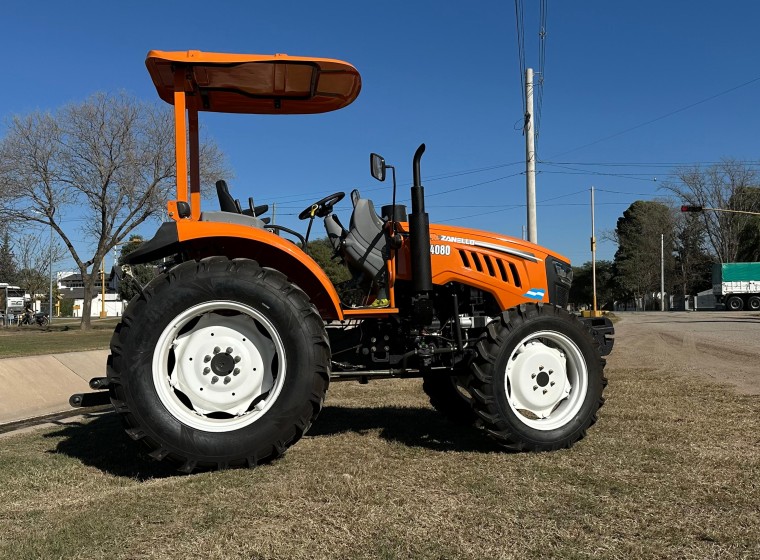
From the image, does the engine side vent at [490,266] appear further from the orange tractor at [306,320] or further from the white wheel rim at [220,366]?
the white wheel rim at [220,366]

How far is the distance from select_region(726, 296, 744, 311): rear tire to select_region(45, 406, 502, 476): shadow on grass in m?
50.9

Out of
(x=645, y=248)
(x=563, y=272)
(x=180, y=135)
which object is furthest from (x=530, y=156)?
(x=645, y=248)

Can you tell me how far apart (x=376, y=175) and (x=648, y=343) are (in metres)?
13.5

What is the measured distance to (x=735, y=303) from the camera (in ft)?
162

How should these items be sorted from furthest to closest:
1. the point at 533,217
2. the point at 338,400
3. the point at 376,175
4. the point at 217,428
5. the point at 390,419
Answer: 1. the point at 533,217
2. the point at 338,400
3. the point at 390,419
4. the point at 376,175
5. the point at 217,428

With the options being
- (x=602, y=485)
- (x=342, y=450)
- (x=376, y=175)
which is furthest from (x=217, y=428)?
(x=602, y=485)

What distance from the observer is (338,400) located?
7.02m

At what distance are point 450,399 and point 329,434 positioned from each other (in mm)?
1142

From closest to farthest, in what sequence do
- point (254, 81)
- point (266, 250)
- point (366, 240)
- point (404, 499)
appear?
point (404, 499) → point (266, 250) → point (254, 81) → point (366, 240)

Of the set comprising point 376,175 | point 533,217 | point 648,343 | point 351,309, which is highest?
point 533,217

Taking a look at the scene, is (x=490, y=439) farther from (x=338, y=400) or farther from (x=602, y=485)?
(x=338, y=400)

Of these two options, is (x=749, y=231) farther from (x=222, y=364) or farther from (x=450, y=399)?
(x=222, y=364)

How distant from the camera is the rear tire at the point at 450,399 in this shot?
5.35 metres

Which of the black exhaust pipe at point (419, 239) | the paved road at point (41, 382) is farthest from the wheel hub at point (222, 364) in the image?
the paved road at point (41, 382)
